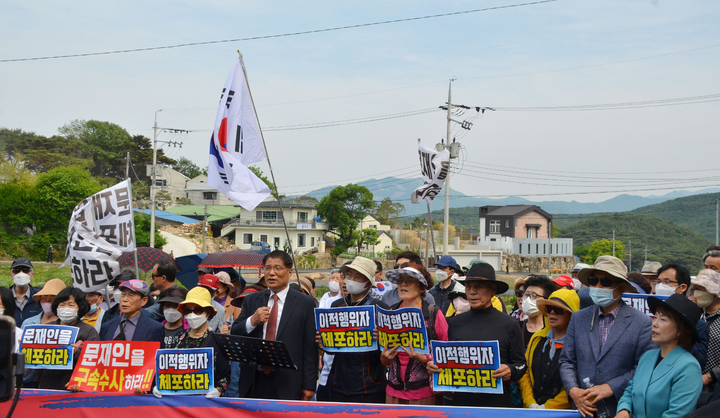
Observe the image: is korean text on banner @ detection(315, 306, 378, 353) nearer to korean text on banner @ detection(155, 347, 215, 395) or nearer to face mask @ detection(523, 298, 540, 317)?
korean text on banner @ detection(155, 347, 215, 395)

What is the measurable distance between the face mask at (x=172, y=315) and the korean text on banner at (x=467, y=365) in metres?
2.70

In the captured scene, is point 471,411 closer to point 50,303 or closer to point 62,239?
point 50,303

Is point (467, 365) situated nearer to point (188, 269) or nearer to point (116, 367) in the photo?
point (116, 367)

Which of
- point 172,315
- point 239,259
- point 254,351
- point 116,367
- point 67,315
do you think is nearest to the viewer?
point 254,351

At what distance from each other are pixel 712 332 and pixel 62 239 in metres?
53.6

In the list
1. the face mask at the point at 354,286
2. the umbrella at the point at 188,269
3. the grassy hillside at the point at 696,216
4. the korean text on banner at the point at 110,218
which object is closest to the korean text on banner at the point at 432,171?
the umbrella at the point at 188,269

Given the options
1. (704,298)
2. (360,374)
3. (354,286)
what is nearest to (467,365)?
→ (360,374)

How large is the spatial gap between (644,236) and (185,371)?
111 meters

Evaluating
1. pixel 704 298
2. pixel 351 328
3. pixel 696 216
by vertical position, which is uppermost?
pixel 696 216

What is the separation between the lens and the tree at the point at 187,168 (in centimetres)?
10625

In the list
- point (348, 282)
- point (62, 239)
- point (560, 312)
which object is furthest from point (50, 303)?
point (62, 239)

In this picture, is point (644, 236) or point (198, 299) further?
point (644, 236)

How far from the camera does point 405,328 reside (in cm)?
509

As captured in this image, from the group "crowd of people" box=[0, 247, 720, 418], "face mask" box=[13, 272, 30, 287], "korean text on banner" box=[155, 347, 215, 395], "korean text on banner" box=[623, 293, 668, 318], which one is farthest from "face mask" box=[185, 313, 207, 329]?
"korean text on banner" box=[623, 293, 668, 318]
